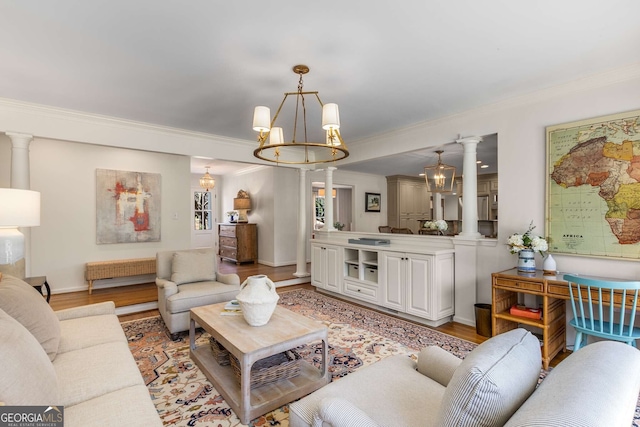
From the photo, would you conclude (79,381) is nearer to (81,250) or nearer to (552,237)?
(552,237)

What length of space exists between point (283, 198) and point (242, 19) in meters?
5.65

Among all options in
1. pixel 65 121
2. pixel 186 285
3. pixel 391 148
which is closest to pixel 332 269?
pixel 391 148

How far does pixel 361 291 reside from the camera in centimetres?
441

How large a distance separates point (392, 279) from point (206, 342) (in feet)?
7.34

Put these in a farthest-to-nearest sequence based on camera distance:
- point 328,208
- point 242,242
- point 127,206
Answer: point 242,242, point 328,208, point 127,206

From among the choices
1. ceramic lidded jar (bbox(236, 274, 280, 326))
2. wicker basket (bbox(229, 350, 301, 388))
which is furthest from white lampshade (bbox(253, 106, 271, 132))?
wicker basket (bbox(229, 350, 301, 388))

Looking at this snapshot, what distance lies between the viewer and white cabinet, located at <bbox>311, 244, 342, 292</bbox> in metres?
4.86

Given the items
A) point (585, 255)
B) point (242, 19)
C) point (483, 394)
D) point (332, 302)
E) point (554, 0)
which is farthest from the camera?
point (332, 302)

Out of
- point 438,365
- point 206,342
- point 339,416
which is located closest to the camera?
point 339,416

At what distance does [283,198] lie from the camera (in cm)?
757

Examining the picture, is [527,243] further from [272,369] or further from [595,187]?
[272,369]

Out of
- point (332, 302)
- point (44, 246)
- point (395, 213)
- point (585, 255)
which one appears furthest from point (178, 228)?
point (585, 255)

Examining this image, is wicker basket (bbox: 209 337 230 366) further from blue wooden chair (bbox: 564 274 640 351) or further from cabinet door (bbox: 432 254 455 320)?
blue wooden chair (bbox: 564 274 640 351)

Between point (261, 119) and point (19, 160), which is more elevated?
point (261, 119)
